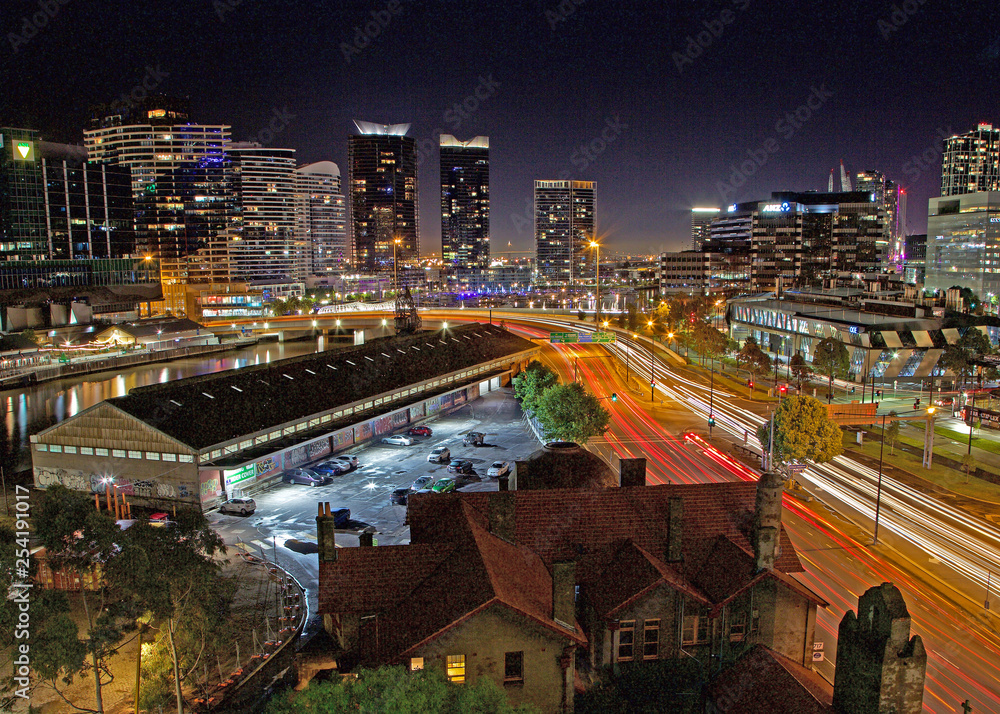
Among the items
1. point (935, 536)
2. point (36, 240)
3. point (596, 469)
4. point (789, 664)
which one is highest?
point (36, 240)

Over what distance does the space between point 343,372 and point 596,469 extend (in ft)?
88.0

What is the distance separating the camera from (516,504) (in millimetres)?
22266

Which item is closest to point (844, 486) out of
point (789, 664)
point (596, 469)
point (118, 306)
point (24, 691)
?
point (596, 469)

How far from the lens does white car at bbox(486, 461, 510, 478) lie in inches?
1697

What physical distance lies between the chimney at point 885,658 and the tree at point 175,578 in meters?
16.0

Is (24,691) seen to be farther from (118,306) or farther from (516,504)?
(118,306)

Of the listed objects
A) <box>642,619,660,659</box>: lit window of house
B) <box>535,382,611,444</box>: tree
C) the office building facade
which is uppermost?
the office building facade

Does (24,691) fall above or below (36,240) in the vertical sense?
below

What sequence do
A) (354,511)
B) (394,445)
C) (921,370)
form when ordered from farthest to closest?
1. (921,370)
2. (394,445)
3. (354,511)

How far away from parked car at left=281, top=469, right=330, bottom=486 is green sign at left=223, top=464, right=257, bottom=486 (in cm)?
276

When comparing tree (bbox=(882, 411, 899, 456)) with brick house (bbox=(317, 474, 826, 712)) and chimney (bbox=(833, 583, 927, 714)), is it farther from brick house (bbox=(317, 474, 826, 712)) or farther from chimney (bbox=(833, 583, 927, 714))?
chimney (bbox=(833, 583, 927, 714))

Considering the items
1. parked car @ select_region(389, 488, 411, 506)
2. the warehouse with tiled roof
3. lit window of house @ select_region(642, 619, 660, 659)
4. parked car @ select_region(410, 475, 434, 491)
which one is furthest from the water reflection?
lit window of house @ select_region(642, 619, 660, 659)

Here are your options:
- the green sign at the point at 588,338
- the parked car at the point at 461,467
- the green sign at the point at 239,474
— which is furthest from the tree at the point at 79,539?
the green sign at the point at 588,338

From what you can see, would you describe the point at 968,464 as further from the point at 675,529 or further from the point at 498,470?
the point at 675,529
